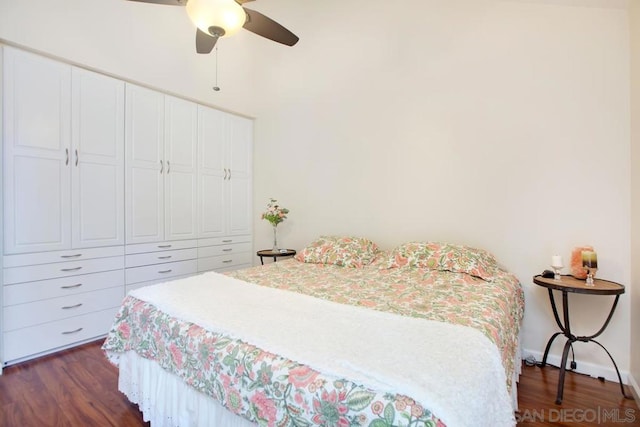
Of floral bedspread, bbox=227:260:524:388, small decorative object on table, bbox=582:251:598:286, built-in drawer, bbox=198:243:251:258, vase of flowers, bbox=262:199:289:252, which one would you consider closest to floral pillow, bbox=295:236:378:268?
floral bedspread, bbox=227:260:524:388

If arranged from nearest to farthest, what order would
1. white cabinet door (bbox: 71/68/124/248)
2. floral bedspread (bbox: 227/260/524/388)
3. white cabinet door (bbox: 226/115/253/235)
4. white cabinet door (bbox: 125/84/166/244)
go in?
floral bedspread (bbox: 227/260/524/388), white cabinet door (bbox: 71/68/124/248), white cabinet door (bbox: 125/84/166/244), white cabinet door (bbox: 226/115/253/235)

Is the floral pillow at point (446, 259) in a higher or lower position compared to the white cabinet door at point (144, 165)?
lower

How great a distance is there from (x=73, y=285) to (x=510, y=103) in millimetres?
3872

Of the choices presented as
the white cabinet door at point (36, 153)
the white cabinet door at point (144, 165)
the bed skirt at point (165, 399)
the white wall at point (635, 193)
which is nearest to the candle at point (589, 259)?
the white wall at point (635, 193)

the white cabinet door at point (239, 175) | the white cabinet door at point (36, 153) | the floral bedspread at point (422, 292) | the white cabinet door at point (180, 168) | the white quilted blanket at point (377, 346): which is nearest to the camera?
the white quilted blanket at point (377, 346)

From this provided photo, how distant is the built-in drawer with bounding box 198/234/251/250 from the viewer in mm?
3633

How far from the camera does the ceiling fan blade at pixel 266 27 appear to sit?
1.83 metres

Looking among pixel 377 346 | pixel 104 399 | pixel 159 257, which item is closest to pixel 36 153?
pixel 159 257

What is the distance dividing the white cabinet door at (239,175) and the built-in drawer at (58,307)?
144 centimetres

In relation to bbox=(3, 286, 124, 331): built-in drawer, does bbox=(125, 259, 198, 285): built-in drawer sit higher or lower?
higher

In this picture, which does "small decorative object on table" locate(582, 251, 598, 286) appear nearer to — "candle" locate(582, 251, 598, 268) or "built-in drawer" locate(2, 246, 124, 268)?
"candle" locate(582, 251, 598, 268)

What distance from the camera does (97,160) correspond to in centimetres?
275

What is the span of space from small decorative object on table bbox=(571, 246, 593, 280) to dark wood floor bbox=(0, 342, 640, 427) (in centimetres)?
73

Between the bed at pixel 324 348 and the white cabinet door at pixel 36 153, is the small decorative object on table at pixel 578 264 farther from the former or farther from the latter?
the white cabinet door at pixel 36 153
